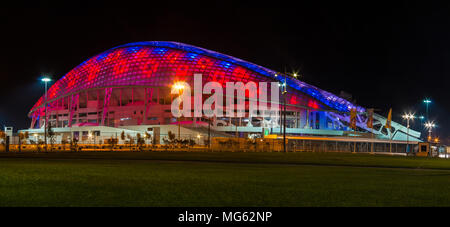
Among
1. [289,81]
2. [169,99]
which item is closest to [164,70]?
[169,99]

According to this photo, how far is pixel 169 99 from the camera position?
86875 mm

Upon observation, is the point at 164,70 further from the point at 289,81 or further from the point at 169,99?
the point at 289,81

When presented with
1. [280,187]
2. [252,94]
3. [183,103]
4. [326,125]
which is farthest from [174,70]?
[280,187]

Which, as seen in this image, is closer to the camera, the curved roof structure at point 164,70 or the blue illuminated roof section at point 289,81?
the blue illuminated roof section at point 289,81

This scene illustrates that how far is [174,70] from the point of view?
8531 centimetres

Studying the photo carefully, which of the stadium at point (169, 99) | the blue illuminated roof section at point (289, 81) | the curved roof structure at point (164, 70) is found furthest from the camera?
the curved roof structure at point (164, 70)

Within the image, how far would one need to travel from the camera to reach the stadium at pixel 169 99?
78938 mm

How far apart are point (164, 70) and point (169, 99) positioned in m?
6.19

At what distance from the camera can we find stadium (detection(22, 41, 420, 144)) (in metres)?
78.9

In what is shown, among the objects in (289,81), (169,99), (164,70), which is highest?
(164,70)

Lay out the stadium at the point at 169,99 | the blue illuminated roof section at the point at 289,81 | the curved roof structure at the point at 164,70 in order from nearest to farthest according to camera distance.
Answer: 1. the stadium at the point at 169,99
2. the blue illuminated roof section at the point at 289,81
3. the curved roof structure at the point at 164,70

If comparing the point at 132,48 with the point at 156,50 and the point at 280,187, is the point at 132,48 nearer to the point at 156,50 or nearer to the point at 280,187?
the point at 156,50

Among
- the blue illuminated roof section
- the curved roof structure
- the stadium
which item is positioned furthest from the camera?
the curved roof structure
